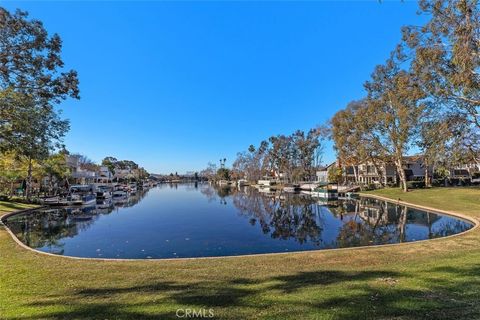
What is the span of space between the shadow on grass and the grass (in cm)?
2

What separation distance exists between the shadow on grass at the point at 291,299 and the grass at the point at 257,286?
0.7 inches

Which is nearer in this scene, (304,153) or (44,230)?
(44,230)

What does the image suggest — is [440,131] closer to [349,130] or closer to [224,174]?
[349,130]

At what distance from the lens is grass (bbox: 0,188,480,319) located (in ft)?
18.0

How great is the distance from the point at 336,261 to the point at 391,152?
154ft

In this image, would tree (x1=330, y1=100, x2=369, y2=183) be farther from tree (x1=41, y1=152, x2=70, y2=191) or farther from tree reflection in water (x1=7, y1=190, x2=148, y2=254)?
tree (x1=41, y1=152, x2=70, y2=191)

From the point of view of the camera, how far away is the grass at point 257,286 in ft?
18.0

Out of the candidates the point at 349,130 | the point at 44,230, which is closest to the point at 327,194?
the point at 349,130

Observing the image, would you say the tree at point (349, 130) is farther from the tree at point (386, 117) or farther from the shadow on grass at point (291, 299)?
the shadow on grass at point (291, 299)

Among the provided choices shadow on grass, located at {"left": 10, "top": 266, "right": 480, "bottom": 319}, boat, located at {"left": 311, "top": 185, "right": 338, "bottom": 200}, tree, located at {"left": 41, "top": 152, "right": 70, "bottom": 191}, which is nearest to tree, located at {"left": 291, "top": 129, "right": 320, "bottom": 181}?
boat, located at {"left": 311, "top": 185, "right": 338, "bottom": 200}

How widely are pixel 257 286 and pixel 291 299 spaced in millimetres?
1326

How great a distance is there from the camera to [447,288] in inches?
261

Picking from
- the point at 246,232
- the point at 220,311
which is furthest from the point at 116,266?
the point at 246,232

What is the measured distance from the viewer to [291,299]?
6168 millimetres
